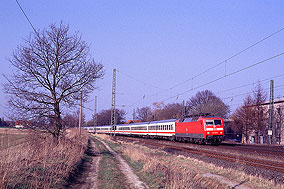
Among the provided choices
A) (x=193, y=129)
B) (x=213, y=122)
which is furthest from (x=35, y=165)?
(x=193, y=129)

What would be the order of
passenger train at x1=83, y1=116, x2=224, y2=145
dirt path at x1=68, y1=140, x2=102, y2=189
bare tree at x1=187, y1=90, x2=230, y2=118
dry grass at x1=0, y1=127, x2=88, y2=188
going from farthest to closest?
bare tree at x1=187, y1=90, x2=230, y2=118 < passenger train at x1=83, y1=116, x2=224, y2=145 < dirt path at x1=68, y1=140, x2=102, y2=189 < dry grass at x1=0, y1=127, x2=88, y2=188

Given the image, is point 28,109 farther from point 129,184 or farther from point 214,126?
point 214,126

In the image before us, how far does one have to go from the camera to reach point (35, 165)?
10812mm

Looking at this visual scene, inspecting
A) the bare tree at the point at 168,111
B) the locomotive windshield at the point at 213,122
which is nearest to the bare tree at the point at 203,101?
the bare tree at the point at 168,111

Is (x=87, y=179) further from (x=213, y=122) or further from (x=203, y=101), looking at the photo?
(x=203, y=101)

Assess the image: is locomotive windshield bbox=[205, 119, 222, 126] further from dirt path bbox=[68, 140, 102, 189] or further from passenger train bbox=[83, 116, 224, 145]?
dirt path bbox=[68, 140, 102, 189]

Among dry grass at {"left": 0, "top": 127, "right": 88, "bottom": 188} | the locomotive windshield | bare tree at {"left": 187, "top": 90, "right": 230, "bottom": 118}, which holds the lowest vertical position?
dry grass at {"left": 0, "top": 127, "right": 88, "bottom": 188}

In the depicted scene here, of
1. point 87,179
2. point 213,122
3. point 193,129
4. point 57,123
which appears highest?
point 57,123

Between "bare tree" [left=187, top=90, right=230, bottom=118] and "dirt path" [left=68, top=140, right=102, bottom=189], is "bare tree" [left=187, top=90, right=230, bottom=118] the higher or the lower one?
the higher one

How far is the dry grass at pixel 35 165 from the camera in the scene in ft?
26.9

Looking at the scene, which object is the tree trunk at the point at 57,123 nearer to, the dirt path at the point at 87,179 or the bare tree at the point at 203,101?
the dirt path at the point at 87,179

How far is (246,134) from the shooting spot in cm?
5044

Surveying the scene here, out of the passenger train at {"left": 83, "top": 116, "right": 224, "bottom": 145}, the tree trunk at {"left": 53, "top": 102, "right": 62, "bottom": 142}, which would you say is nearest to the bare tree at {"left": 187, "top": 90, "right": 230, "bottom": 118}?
the passenger train at {"left": 83, "top": 116, "right": 224, "bottom": 145}

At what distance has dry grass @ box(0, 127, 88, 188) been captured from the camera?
820cm
